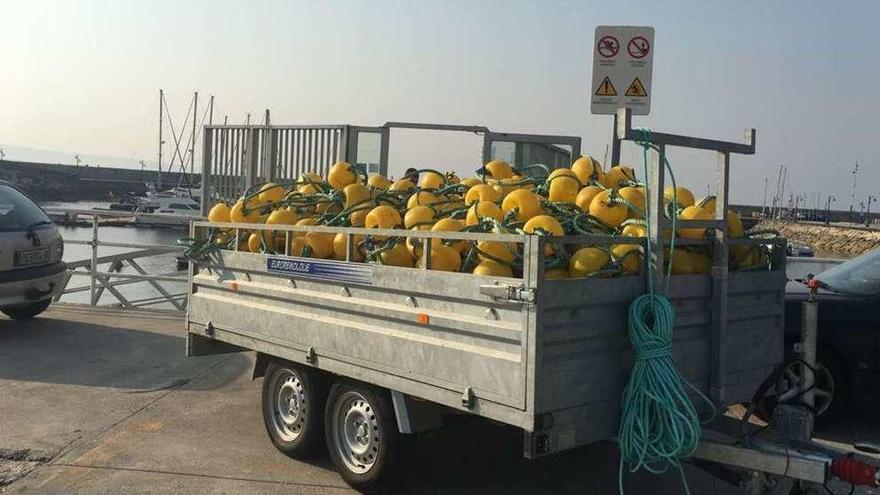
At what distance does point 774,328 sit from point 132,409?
493 centimetres

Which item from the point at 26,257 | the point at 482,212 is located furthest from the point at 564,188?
the point at 26,257

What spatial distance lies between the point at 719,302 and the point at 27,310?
836 cm

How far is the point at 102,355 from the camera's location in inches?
314

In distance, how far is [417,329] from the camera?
388cm

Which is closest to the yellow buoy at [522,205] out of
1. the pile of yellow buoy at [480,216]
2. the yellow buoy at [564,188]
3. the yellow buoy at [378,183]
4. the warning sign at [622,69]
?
the pile of yellow buoy at [480,216]

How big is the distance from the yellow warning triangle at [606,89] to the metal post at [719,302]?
2.81 metres

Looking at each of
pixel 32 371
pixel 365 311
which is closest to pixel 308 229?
pixel 365 311

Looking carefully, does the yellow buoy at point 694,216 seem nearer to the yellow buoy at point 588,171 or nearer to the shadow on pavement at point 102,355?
the yellow buoy at point 588,171

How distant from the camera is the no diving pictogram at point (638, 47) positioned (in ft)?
21.5

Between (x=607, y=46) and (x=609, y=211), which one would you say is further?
(x=607, y=46)

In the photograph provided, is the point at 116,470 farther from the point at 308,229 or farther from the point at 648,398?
the point at 648,398

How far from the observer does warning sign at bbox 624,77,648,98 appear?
6.61 m

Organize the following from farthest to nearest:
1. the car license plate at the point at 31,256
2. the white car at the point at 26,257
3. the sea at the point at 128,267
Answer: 1. the sea at the point at 128,267
2. the car license plate at the point at 31,256
3. the white car at the point at 26,257

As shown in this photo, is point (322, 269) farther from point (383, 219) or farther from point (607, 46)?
point (607, 46)
